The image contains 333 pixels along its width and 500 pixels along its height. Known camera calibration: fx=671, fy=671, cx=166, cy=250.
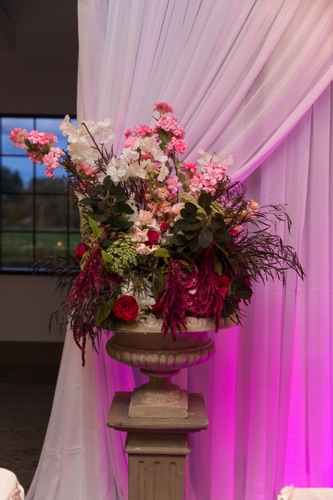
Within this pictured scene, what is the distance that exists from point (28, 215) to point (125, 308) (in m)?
4.69

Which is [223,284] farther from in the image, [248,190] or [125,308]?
[248,190]

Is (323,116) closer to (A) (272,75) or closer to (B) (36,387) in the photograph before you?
(A) (272,75)

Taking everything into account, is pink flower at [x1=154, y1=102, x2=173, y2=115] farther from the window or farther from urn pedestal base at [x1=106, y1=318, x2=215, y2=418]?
the window

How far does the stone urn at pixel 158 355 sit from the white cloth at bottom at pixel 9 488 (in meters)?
0.50

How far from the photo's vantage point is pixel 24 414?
15.3 ft

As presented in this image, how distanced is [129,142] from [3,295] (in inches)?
170

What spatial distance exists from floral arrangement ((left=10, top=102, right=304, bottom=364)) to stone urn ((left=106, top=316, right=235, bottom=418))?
1.7 inches

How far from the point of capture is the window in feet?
21.5

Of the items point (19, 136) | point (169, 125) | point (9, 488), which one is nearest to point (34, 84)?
point (19, 136)

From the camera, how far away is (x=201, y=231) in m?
2.15

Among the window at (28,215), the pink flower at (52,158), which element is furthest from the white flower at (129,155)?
the window at (28,215)

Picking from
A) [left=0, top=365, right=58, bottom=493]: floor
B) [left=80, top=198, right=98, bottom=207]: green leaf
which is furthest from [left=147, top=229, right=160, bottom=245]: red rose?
[left=0, top=365, right=58, bottom=493]: floor

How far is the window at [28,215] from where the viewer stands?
21.5 ft

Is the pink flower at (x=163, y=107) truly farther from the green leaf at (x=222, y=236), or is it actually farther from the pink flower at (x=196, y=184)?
the green leaf at (x=222, y=236)
